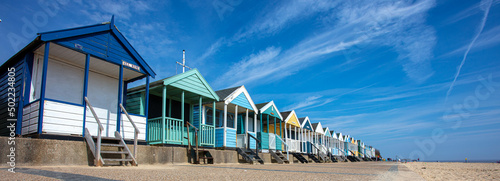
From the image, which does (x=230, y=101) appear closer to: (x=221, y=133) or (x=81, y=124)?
(x=221, y=133)

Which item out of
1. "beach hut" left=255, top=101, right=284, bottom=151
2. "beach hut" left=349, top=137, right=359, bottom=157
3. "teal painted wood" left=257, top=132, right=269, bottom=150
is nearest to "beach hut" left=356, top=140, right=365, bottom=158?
"beach hut" left=349, top=137, right=359, bottom=157

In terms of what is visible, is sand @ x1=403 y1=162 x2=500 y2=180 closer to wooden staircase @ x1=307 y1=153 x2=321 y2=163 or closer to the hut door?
wooden staircase @ x1=307 y1=153 x2=321 y2=163

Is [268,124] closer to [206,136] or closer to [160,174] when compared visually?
[206,136]

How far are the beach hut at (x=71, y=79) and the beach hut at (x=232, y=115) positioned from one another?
4574 mm

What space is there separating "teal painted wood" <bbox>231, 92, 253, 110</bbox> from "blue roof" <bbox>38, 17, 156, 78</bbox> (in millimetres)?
5529

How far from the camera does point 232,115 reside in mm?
17375

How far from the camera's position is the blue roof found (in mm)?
7754

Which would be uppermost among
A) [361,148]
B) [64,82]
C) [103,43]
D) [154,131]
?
[103,43]

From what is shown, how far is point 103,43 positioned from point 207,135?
18.8 ft

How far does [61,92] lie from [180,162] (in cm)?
408

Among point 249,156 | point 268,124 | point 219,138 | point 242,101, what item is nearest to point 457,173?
point 249,156

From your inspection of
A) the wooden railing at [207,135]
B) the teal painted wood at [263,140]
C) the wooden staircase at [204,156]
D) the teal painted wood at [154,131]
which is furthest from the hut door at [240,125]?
the teal painted wood at [154,131]

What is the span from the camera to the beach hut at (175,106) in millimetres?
10969

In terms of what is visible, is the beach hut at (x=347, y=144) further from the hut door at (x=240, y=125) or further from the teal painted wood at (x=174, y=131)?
the teal painted wood at (x=174, y=131)
